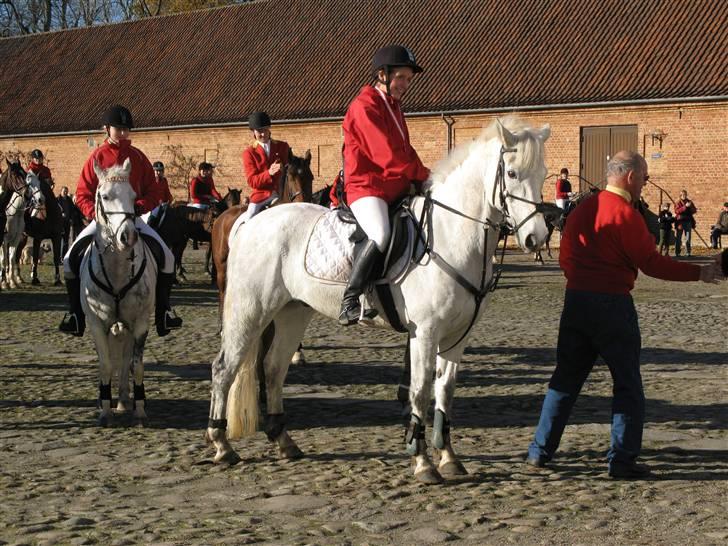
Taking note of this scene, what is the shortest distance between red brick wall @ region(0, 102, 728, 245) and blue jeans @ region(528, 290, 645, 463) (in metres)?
30.9

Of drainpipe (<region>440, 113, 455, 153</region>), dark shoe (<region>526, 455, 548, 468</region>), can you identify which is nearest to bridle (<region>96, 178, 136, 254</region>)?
dark shoe (<region>526, 455, 548, 468</region>)

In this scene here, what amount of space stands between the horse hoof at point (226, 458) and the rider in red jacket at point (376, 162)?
1180 mm

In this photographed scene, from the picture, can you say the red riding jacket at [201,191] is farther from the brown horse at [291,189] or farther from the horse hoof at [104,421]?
the horse hoof at [104,421]

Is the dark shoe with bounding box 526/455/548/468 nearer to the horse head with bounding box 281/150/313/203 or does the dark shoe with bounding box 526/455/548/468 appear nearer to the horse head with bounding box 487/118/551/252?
the horse head with bounding box 487/118/551/252

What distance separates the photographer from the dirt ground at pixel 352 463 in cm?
611

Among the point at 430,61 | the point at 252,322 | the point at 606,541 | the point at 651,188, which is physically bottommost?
the point at 606,541

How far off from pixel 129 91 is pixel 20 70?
27.5ft

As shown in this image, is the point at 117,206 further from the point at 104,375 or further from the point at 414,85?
the point at 414,85

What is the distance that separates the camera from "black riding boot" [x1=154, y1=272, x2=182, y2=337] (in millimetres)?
10102

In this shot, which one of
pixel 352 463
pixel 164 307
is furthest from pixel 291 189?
pixel 352 463

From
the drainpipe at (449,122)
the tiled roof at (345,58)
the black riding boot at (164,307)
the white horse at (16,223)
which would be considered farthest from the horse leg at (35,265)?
the drainpipe at (449,122)

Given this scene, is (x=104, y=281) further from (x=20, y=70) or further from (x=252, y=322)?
(x=20, y=70)

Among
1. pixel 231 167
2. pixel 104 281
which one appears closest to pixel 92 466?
pixel 104 281

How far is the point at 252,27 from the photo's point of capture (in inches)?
1989
